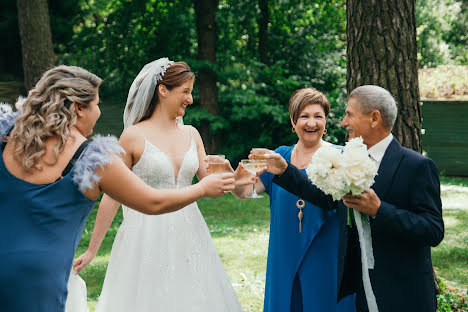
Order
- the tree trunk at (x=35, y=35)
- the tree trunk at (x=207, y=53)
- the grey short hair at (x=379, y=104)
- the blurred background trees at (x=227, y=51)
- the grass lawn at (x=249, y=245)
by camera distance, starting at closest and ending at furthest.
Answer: the grey short hair at (x=379, y=104) < the grass lawn at (x=249, y=245) < the tree trunk at (x=35, y=35) < the blurred background trees at (x=227, y=51) < the tree trunk at (x=207, y=53)

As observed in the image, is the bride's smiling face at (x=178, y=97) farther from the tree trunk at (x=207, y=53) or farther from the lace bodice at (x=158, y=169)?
the tree trunk at (x=207, y=53)

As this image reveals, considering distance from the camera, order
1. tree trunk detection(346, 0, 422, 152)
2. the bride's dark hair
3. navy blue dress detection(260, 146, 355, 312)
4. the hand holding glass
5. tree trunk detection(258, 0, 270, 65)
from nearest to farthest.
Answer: the hand holding glass
navy blue dress detection(260, 146, 355, 312)
the bride's dark hair
tree trunk detection(346, 0, 422, 152)
tree trunk detection(258, 0, 270, 65)

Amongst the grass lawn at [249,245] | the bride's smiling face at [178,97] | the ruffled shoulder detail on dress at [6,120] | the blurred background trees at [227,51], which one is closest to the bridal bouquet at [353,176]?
the bride's smiling face at [178,97]

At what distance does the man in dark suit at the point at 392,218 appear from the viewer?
289 centimetres

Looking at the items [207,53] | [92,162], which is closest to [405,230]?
[92,162]

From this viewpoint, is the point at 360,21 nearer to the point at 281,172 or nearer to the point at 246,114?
the point at 281,172

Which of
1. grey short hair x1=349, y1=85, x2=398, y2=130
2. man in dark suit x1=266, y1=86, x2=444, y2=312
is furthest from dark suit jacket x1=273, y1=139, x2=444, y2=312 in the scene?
grey short hair x1=349, y1=85, x2=398, y2=130

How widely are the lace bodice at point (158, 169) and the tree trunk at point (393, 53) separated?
2189 mm

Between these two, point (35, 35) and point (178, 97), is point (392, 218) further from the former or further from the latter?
point (35, 35)

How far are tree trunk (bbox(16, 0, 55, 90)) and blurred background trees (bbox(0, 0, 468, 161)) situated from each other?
316cm

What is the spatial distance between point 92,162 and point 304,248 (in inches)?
75.4

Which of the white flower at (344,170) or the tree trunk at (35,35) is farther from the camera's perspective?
the tree trunk at (35,35)

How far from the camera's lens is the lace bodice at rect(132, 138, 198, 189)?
386 centimetres

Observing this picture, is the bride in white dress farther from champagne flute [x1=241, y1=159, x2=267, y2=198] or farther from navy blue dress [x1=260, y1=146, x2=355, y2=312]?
champagne flute [x1=241, y1=159, x2=267, y2=198]
